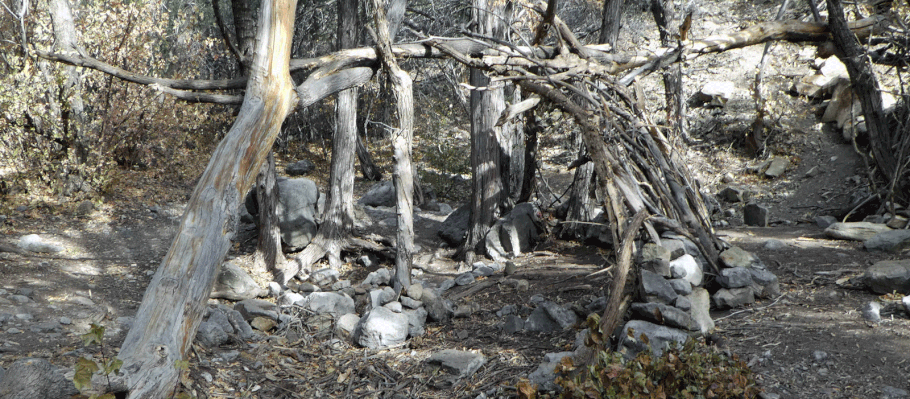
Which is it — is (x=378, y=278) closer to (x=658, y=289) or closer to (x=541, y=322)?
(x=541, y=322)

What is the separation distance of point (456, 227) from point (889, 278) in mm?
5699

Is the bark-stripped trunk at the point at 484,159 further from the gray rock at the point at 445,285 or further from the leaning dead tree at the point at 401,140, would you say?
the leaning dead tree at the point at 401,140

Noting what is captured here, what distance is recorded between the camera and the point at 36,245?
725 centimetres

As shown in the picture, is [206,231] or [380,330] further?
[380,330]

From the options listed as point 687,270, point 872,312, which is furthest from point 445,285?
point 872,312

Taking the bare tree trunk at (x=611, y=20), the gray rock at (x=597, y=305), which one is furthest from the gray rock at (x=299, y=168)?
the gray rock at (x=597, y=305)

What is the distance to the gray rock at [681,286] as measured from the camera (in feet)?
14.2

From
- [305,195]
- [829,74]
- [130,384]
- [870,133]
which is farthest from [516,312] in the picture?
[829,74]

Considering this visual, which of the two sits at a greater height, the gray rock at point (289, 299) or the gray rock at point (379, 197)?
the gray rock at point (379, 197)

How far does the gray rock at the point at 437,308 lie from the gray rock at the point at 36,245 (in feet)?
15.5

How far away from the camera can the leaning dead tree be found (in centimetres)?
334

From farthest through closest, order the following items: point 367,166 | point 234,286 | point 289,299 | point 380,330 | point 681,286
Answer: point 367,166 → point 234,286 → point 289,299 → point 380,330 → point 681,286

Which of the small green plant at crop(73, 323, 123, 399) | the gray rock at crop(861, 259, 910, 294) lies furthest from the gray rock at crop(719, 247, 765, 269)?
the small green plant at crop(73, 323, 123, 399)

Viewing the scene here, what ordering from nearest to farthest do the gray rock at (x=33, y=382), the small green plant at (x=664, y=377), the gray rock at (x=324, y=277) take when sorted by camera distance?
Result: the gray rock at (x=33, y=382)
the small green plant at (x=664, y=377)
the gray rock at (x=324, y=277)
